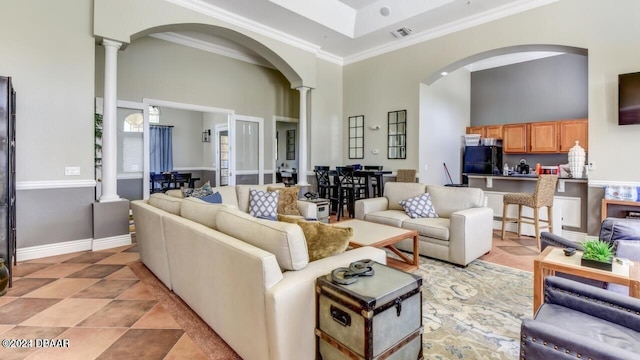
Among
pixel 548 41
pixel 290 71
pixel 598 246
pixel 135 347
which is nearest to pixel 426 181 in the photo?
pixel 548 41

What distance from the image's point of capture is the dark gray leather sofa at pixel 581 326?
46.9 inches

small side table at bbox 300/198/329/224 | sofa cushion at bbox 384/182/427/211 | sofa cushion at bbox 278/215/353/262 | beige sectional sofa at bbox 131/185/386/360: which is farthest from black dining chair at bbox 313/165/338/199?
sofa cushion at bbox 278/215/353/262

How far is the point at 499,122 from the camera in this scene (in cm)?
833

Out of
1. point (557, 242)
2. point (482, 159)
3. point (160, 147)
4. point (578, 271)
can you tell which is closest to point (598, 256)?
point (578, 271)

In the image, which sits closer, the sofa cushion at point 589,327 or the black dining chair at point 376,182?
the sofa cushion at point 589,327

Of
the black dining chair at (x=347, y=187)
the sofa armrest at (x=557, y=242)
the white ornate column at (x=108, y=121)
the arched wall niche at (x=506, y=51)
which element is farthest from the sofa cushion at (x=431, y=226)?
the white ornate column at (x=108, y=121)

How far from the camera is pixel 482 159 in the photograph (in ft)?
25.6

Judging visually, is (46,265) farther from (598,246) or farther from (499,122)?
(499,122)

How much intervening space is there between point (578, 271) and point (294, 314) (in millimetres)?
1771

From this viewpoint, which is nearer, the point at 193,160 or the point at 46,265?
the point at 46,265

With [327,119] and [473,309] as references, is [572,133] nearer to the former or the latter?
[327,119]

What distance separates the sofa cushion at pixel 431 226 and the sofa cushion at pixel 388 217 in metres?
0.10

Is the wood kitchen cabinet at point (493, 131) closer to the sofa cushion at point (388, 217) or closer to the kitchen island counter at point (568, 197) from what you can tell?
the kitchen island counter at point (568, 197)

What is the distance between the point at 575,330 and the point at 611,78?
4287 mm
